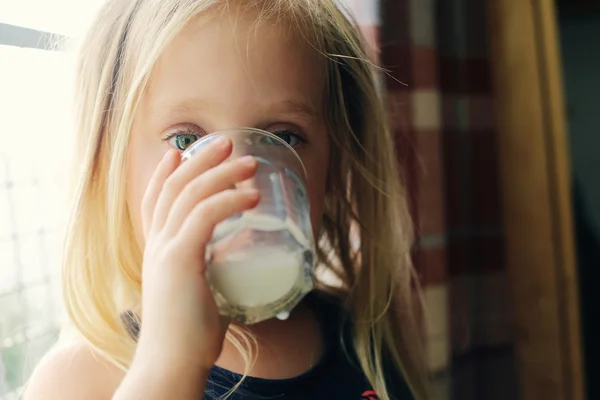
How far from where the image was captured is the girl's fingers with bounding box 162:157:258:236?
15.2 inches

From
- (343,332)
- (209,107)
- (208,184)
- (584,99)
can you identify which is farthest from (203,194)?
(584,99)

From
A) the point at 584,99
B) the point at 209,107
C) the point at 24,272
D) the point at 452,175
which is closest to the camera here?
the point at 209,107

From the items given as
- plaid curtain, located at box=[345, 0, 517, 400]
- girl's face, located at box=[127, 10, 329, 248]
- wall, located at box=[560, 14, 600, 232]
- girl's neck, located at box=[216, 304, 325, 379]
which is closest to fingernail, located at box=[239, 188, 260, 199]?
girl's face, located at box=[127, 10, 329, 248]

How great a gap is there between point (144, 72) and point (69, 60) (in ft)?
0.54

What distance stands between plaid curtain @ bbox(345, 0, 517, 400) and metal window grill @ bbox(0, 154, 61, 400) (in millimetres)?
514

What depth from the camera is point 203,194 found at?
387 mm

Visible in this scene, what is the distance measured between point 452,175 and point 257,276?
2.24 feet

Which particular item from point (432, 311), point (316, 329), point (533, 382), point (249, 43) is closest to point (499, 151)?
point (432, 311)

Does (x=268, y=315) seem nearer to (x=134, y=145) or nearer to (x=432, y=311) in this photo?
(x=134, y=145)

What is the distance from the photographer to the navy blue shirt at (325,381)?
21.7 inches

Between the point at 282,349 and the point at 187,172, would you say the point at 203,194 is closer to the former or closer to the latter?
the point at 187,172

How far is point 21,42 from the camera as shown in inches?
22.1

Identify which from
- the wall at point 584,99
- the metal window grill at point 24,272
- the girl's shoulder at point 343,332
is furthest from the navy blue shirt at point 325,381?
the wall at point 584,99

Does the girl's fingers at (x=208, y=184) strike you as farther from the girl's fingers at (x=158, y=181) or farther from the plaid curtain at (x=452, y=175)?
the plaid curtain at (x=452, y=175)
